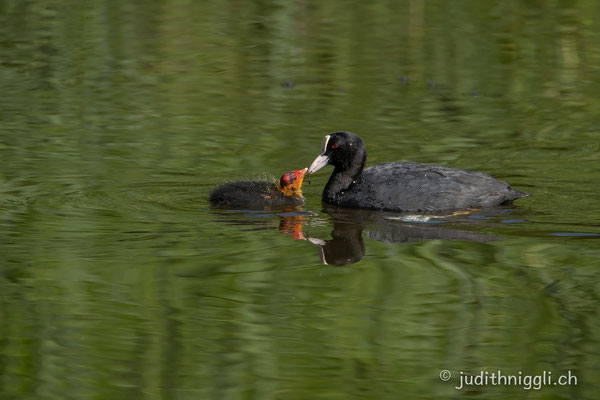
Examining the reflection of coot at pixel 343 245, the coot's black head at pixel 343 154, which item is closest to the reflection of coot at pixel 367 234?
the reflection of coot at pixel 343 245

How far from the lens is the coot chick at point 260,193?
8516 millimetres

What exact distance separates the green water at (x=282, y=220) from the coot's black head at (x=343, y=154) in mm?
527

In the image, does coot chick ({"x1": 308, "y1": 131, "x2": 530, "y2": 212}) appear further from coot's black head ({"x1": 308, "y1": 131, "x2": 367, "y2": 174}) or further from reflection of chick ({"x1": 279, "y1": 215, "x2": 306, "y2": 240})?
reflection of chick ({"x1": 279, "y1": 215, "x2": 306, "y2": 240})

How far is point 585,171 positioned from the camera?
380 inches

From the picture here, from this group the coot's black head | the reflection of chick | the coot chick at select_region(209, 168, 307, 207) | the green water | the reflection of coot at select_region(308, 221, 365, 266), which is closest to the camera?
the green water

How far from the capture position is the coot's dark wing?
8.36m

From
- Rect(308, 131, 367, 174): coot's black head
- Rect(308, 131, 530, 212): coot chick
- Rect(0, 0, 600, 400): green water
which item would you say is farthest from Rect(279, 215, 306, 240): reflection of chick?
Rect(308, 131, 367, 174): coot's black head

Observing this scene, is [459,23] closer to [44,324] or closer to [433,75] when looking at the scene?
[433,75]

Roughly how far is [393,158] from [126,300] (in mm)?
4937

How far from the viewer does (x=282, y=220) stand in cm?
823

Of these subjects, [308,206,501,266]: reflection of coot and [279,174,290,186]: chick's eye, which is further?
[279,174,290,186]: chick's eye

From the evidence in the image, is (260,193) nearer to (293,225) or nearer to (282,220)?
(282,220)

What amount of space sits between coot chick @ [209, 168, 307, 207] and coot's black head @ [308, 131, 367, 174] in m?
0.30

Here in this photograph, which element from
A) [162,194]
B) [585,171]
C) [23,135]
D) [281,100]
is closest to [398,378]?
[162,194]
